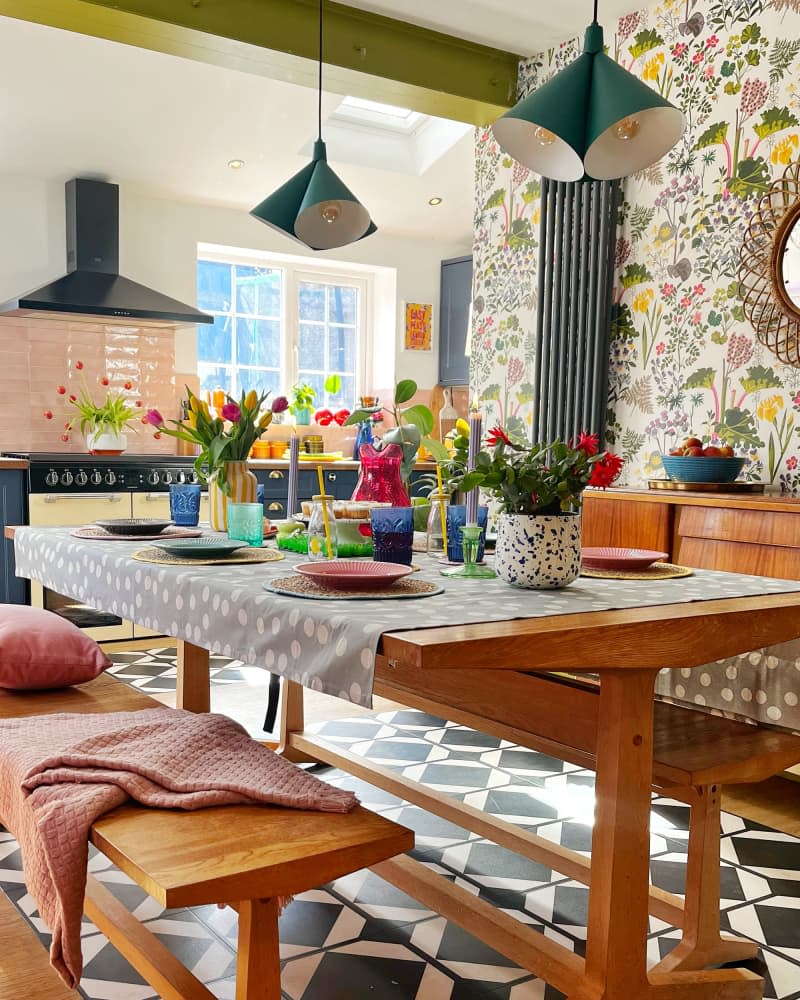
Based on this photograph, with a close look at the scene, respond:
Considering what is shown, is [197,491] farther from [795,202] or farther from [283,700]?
[795,202]

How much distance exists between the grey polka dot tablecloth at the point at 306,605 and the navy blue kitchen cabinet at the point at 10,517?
8.19 feet

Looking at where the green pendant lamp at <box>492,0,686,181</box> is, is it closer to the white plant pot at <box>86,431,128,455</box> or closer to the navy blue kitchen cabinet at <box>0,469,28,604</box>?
the navy blue kitchen cabinet at <box>0,469,28,604</box>

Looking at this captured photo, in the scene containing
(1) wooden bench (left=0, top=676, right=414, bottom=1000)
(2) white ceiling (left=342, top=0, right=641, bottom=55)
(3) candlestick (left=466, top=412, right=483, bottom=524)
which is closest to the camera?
(1) wooden bench (left=0, top=676, right=414, bottom=1000)

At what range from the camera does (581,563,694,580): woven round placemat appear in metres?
1.90

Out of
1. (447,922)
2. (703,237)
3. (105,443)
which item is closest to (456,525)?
(447,922)

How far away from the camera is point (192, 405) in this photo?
2.53 metres

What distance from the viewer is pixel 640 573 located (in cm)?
197

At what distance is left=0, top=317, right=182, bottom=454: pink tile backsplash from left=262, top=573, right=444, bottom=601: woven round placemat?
3.97 meters

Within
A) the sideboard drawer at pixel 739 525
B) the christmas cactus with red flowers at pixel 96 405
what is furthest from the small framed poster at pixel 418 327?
the sideboard drawer at pixel 739 525

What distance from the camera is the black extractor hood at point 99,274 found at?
509cm

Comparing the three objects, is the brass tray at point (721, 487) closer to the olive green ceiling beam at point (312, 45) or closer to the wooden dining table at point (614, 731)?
the wooden dining table at point (614, 731)

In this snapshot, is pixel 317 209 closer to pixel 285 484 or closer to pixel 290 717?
pixel 290 717

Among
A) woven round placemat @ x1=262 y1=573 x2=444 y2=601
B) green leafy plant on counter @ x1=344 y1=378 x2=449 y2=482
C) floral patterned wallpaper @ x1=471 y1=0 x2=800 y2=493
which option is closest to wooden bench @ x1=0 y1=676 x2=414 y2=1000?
woven round placemat @ x1=262 y1=573 x2=444 y2=601

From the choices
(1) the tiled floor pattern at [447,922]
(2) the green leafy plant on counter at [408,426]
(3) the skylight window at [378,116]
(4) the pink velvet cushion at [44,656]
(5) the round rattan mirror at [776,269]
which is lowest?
(1) the tiled floor pattern at [447,922]
